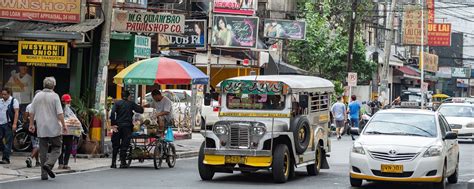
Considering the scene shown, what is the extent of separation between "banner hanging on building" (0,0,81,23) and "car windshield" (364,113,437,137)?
9794 millimetres

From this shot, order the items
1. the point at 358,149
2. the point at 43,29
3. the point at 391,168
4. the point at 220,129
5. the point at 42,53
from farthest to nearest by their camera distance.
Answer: the point at 43,29
the point at 42,53
the point at 220,129
the point at 358,149
the point at 391,168

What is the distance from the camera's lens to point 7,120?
67.6 ft

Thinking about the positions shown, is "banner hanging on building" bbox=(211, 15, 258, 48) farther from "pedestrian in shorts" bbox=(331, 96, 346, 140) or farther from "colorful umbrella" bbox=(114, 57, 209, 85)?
"colorful umbrella" bbox=(114, 57, 209, 85)

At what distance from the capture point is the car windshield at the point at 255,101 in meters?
18.7

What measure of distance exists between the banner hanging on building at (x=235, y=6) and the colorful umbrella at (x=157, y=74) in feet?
51.8

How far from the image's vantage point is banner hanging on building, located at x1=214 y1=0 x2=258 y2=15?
39.2m

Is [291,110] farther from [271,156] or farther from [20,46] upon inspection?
[20,46]

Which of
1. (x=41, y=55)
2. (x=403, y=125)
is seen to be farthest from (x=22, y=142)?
(x=403, y=125)

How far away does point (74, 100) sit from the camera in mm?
23984

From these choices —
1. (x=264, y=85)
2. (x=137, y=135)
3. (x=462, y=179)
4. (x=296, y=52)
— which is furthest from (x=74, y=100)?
(x=296, y=52)

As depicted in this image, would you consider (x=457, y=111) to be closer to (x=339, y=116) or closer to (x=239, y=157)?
(x=339, y=116)

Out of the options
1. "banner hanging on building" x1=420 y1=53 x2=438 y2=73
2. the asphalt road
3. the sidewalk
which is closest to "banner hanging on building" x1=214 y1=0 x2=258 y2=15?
A: the sidewalk

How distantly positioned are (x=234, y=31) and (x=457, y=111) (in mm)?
8988

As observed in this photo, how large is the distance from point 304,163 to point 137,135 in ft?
13.0
